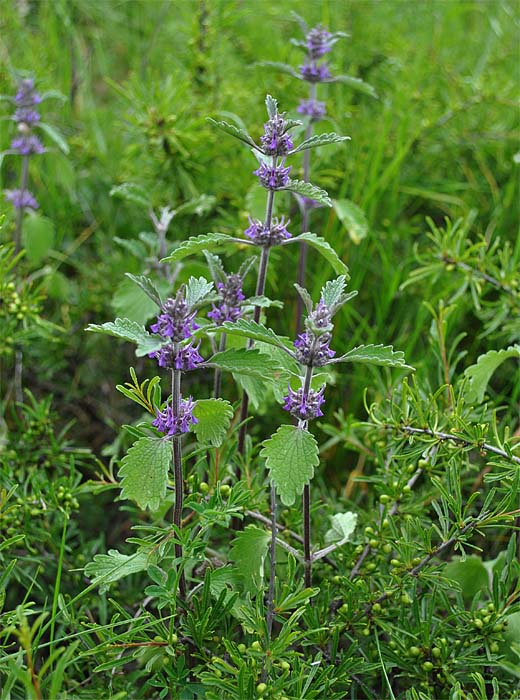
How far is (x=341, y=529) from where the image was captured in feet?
3.61

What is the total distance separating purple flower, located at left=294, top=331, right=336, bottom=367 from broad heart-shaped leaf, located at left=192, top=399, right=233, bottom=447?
0.12 meters

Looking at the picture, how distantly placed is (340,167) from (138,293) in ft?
2.96

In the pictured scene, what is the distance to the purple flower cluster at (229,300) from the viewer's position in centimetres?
104

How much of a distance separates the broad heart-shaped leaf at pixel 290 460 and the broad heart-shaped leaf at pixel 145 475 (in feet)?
0.41

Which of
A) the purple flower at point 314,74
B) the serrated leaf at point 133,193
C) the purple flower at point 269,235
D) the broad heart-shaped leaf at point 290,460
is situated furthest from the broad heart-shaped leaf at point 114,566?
the purple flower at point 314,74

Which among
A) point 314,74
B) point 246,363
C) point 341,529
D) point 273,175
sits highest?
point 314,74

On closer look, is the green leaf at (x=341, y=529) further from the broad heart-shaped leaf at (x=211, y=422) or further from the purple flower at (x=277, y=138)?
the purple flower at (x=277, y=138)

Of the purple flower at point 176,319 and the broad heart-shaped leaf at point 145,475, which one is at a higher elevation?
the purple flower at point 176,319

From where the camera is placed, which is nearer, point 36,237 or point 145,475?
point 145,475

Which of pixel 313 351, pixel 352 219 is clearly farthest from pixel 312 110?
pixel 313 351

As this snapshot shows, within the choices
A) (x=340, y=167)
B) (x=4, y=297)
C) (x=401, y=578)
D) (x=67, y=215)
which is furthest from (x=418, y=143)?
(x=401, y=578)

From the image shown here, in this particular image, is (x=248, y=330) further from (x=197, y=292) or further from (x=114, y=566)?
(x=114, y=566)

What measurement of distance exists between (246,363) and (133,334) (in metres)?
0.15

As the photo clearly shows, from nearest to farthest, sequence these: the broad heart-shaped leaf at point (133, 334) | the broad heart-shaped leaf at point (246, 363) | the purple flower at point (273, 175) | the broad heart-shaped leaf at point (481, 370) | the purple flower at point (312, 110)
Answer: the broad heart-shaped leaf at point (133, 334) → the broad heart-shaped leaf at point (246, 363) → the purple flower at point (273, 175) → the broad heart-shaped leaf at point (481, 370) → the purple flower at point (312, 110)
